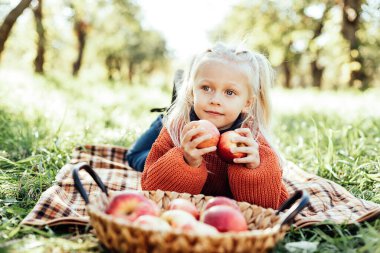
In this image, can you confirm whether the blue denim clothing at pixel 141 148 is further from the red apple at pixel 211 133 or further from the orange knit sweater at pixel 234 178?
the red apple at pixel 211 133

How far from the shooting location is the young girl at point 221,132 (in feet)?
8.11

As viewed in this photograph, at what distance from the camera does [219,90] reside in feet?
8.70

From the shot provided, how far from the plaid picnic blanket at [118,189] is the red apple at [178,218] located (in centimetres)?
53

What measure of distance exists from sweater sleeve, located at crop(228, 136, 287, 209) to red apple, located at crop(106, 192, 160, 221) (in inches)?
30.7

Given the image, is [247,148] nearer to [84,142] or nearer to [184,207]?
[184,207]

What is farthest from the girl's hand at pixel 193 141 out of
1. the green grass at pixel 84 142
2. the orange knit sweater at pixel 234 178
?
the green grass at pixel 84 142

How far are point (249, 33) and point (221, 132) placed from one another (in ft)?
3.22

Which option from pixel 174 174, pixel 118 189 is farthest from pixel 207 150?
pixel 118 189

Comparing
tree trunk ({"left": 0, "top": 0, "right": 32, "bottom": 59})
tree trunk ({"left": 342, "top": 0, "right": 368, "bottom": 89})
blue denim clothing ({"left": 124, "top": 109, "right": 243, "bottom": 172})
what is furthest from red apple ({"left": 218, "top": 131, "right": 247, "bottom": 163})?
tree trunk ({"left": 342, "top": 0, "right": 368, "bottom": 89})

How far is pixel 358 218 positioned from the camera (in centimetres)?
235

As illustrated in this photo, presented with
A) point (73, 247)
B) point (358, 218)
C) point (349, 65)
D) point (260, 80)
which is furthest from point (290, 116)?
point (349, 65)

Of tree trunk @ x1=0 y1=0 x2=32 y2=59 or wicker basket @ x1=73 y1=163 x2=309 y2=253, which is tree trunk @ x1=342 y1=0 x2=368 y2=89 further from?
wicker basket @ x1=73 y1=163 x2=309 y2=253

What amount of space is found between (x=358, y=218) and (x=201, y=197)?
0.84 metres

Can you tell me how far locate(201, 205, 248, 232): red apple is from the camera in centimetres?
177
